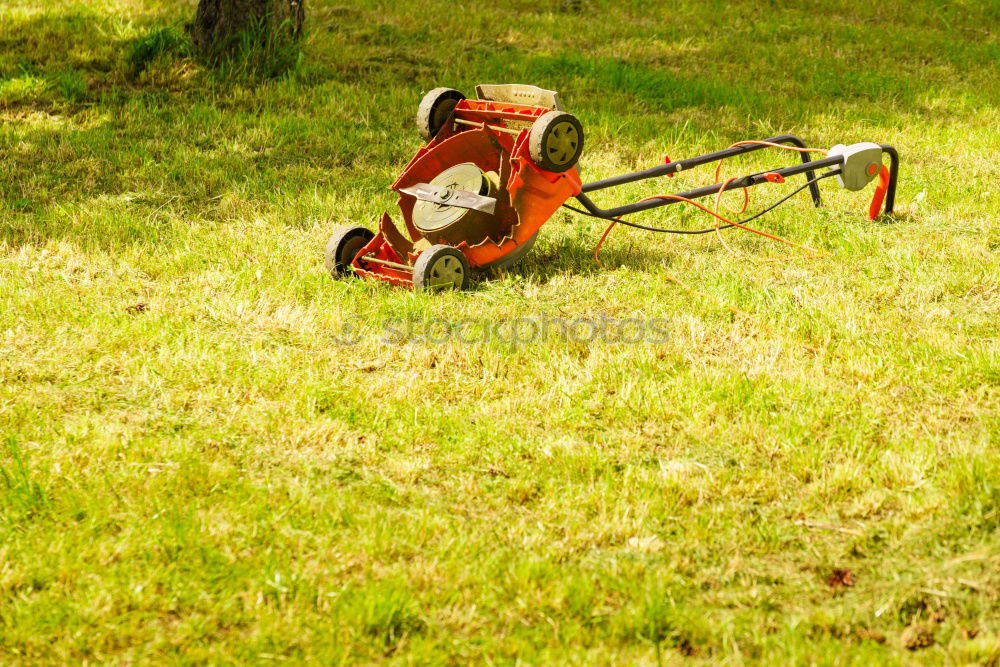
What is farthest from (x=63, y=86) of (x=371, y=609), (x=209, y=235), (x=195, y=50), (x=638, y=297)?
(x=371, y=609)

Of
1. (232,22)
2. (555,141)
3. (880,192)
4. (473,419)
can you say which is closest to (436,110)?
(555,141)

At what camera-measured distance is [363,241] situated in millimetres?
5258

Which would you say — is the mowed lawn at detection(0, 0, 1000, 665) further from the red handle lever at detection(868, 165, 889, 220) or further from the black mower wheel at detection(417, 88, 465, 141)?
the black mower wheel at detection(417, 88, 465, 141)

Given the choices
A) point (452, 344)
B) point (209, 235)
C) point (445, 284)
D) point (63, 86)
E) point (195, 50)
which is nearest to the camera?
point (452, 344)

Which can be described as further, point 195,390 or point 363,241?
point 363,241

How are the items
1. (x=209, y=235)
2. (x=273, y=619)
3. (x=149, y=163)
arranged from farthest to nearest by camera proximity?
(x=149, y=163) → (x=209, y=235) → (x=273, y=619)

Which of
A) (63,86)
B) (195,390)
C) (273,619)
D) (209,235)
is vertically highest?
(63,86)

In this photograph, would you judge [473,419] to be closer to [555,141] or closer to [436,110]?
[555,141]

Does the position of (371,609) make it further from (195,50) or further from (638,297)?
(195,50)

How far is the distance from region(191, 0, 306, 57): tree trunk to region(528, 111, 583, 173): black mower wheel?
4.66 meters

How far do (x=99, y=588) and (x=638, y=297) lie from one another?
2.99 m

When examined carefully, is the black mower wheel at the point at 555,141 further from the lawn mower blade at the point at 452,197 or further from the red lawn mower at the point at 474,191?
the lawn mower blade at the point at 452,197

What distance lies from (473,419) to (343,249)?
5.43 feet

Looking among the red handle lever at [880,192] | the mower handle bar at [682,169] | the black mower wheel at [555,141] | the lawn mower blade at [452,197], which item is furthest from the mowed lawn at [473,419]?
the black mower wheel at [555,141]
